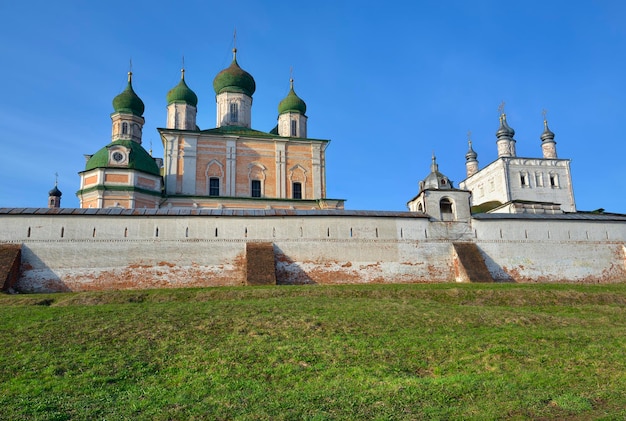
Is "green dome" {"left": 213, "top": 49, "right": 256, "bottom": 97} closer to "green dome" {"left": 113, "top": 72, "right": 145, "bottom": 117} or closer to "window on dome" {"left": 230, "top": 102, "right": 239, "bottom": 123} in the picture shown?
"window on dome" {"left": 230, "top": 102, "right": 239, "bottom": 123}

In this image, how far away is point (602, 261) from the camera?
19.9 m

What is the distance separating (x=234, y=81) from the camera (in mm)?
32281

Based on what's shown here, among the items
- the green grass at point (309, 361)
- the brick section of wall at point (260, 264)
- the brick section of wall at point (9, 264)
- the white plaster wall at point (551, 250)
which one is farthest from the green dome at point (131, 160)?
the white plaster wall at point (551, 250)

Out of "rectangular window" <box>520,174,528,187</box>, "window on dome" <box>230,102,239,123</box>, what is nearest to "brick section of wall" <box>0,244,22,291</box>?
"window on dome" <box>230,102,239,123</box>

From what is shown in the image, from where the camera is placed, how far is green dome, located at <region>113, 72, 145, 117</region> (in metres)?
29.2

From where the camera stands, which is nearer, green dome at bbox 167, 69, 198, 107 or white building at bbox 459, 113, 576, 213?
green dome at bbox 167, 69, 198, 107

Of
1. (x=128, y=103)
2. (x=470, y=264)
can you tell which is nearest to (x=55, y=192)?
(x=128, y=103)

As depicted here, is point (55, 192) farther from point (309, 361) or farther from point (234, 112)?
point (309, 361)

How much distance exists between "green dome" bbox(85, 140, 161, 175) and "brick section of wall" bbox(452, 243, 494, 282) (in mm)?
16227

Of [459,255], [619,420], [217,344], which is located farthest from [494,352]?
[459,255]

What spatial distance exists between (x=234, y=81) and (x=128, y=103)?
6.55 metres

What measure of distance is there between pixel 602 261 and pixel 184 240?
15.5m

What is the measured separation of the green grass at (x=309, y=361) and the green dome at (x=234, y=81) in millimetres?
21841

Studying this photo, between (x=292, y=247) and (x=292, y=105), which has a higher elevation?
(x=292, y=105)
